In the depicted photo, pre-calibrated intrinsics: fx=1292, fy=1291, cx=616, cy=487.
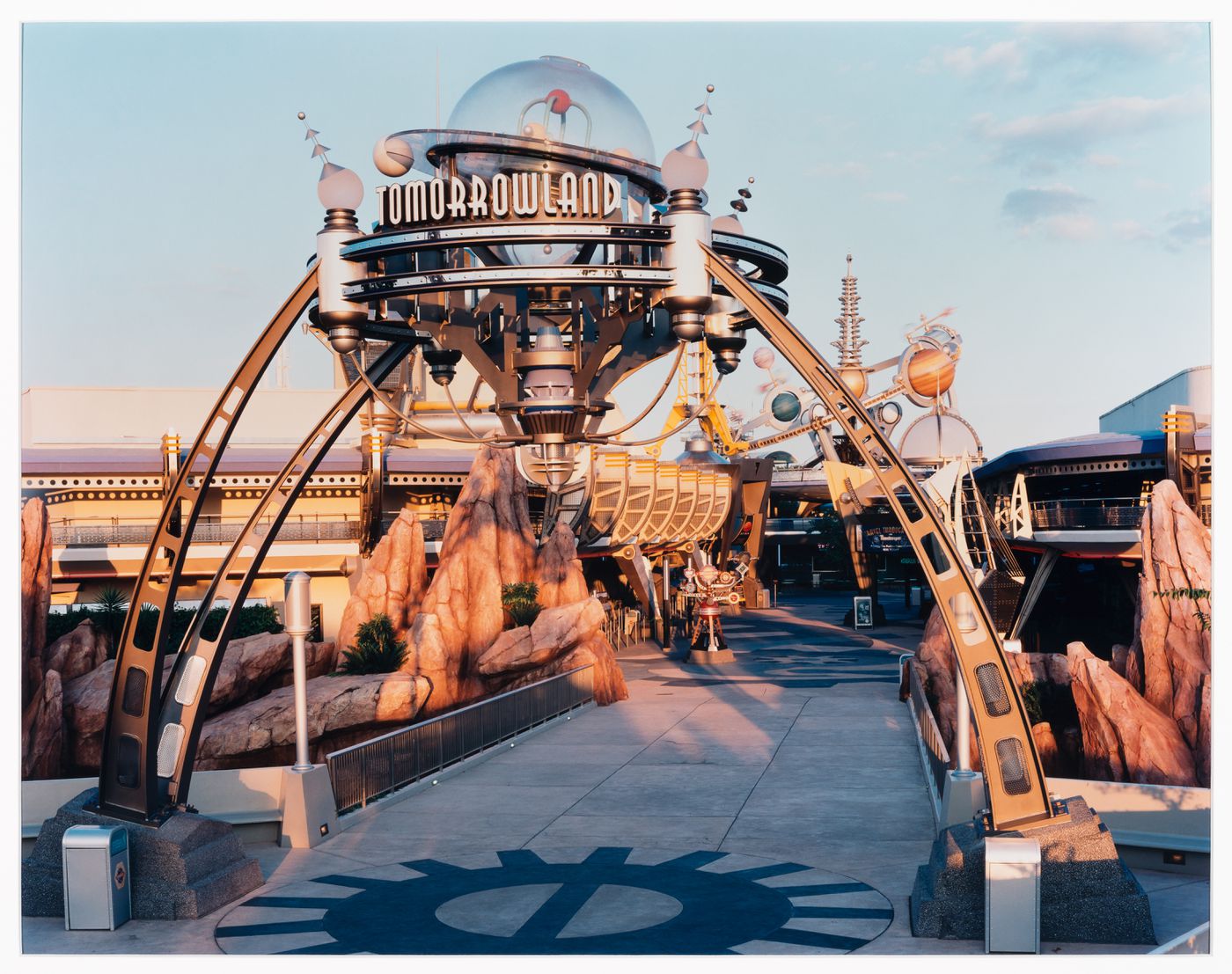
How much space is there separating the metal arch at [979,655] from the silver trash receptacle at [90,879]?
27.2 ft

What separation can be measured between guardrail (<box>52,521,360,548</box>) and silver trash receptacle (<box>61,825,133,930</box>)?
1343 inches

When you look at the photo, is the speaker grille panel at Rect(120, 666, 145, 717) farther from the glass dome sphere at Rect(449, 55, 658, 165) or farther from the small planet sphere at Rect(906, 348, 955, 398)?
the small planet sphere at Rect(906, 348, 955, 398)

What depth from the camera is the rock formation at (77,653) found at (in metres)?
30.0

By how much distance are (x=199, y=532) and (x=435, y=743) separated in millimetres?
30879

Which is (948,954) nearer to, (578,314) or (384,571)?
(578,314)

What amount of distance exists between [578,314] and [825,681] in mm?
23116

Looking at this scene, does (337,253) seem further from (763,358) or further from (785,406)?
(785,406)

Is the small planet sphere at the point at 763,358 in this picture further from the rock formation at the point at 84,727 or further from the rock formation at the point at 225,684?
the rock formation at the point at 84,727

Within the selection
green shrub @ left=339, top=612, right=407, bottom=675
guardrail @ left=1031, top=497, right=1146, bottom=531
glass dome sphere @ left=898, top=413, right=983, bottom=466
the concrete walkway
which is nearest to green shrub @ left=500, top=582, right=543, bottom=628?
green shrub @ left=339, top=612, right=407, bottom=675

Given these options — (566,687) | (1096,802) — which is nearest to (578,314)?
(1096,802)

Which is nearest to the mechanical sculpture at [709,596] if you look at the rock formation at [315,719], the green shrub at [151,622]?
the rock formation at [315,719]

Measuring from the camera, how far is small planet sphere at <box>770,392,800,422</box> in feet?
386

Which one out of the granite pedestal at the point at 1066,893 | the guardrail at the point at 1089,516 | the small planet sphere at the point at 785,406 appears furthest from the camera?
the small planet sphere at the point at 785,406

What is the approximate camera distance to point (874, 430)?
13.1 meters
